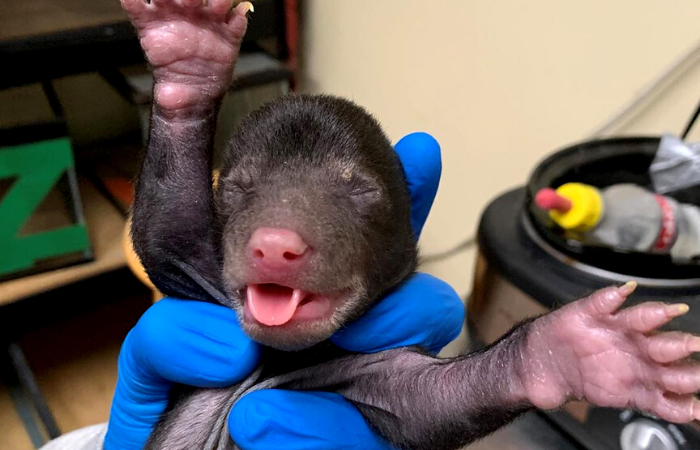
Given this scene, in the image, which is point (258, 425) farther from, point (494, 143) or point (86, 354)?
point (86, 354)

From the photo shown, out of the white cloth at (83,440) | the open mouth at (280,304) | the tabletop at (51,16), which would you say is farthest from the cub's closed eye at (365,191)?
the tabletop at (51,16)

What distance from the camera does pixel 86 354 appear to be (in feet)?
8.29

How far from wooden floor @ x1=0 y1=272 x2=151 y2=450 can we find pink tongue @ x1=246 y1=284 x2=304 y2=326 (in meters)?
1.42

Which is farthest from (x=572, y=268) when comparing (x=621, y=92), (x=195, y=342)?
(x=195, y=342)

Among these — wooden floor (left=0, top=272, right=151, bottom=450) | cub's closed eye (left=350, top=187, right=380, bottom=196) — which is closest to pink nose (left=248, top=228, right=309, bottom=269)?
cub's closed eye (left=350, top=187, right=380, bottom=196)

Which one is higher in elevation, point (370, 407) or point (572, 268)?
point (572, 268)

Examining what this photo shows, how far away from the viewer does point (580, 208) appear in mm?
1136

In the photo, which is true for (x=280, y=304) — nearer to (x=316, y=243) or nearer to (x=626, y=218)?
(x=316, y=243)

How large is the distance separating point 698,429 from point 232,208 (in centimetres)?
81

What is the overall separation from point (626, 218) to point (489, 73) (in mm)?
683

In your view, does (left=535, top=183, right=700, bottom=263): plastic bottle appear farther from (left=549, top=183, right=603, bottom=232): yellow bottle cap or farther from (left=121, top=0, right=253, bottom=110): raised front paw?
(left=121, top=0, right=253, bottom=110): raised front paw

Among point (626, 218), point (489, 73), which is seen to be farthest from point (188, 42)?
point (489, 73)

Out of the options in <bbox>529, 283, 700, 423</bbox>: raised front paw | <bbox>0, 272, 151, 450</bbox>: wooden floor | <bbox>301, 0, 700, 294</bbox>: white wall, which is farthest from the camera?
<bbox>0, 272, 151, 450</bbox>: wooden floor

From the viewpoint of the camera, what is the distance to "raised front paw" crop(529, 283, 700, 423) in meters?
0.61
